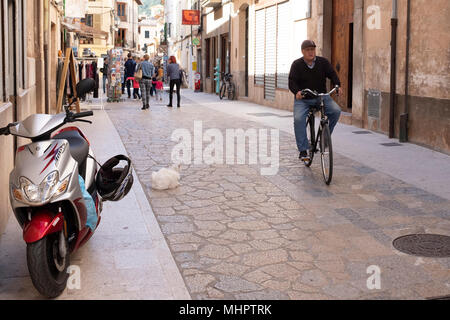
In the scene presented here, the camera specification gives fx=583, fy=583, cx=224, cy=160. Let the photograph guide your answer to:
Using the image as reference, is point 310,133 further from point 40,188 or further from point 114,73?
point 114,73

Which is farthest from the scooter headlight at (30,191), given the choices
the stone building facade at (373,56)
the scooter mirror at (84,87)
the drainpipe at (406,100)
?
the drainpipe at (406,100)

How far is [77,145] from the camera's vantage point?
4195mm

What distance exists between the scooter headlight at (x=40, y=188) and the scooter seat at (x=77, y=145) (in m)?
0.47

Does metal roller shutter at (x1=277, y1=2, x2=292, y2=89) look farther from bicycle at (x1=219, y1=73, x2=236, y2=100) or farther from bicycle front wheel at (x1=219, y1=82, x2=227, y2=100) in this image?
bicycle front wheel at (x1=219, y1=82, x2=227, y2=100)

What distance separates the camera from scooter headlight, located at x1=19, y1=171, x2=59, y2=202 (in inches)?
140

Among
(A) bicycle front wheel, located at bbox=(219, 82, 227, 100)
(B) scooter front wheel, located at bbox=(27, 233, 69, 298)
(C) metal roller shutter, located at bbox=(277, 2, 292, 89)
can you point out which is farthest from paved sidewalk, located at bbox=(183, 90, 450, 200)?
(A) bicycle front wheel, located at bbox=(219, 82, 227, 100)

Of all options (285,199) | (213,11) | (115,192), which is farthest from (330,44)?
(213,11)

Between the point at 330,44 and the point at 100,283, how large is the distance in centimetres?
1241

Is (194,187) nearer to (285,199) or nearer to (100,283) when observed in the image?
(285,199)

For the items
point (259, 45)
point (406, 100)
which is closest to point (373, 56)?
point (406, 100)

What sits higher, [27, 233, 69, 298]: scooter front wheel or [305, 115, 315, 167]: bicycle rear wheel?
[305, 115, 315, 167]: bicycle rear wheel

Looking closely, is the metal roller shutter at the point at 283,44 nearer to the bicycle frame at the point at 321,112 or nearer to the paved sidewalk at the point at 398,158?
the paved sidewalk at the point at 398,158

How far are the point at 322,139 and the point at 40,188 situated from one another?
4.52 metres

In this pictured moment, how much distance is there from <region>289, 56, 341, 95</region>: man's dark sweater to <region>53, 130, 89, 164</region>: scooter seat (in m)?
4.13
